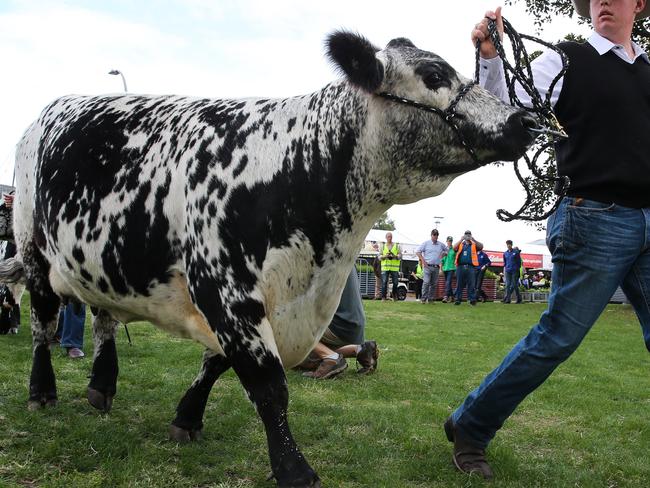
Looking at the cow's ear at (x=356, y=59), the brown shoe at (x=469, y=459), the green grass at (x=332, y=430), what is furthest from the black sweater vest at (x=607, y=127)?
the green grass at (x=332, y=430)

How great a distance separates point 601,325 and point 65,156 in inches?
A: 477

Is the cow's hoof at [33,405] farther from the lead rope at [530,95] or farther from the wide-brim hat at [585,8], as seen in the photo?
the wide-brim hat at [585,8]

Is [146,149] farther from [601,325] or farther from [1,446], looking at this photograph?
[601,325]

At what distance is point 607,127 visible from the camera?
284 centimetres

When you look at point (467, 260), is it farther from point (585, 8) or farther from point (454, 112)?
point (454, 112)

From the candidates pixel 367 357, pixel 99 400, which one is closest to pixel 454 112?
pixel 99 400

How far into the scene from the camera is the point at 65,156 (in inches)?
149

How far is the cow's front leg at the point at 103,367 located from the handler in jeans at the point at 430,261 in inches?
586

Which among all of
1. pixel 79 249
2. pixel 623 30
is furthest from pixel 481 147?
pixel 79 249

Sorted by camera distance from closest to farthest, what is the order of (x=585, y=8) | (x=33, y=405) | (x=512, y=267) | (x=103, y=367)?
(x=585, y=8) < (x=33, y=405) < (x=103, y=367) < (x=512, y=267)

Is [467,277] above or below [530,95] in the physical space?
below

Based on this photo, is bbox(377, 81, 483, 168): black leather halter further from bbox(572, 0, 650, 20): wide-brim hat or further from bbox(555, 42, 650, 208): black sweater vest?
bbox(572, 0, 650, 20): wide-brim hat

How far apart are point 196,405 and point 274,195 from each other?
1.49 m

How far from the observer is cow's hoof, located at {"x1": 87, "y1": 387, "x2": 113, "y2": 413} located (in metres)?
4.14
